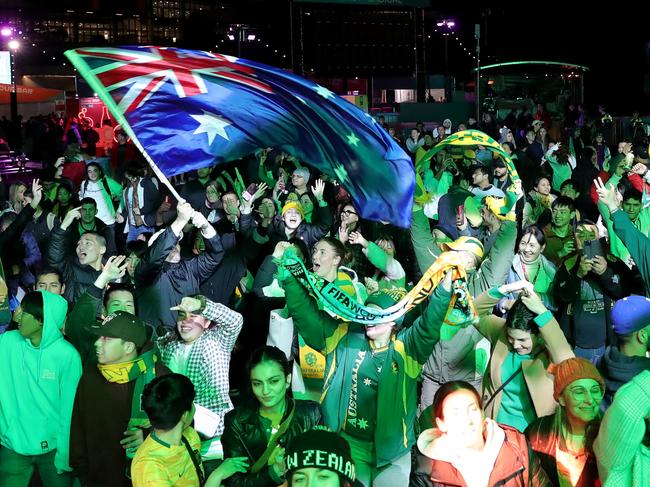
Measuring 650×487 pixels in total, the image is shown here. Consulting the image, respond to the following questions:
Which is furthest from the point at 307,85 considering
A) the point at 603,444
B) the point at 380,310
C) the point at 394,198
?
the point at 603,444

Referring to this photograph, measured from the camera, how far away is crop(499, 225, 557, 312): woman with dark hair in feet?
27.5

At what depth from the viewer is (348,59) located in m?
26.7

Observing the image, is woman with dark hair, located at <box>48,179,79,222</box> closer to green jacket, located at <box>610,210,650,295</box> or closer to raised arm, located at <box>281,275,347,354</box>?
raised arm, located at <box>281,275,347,354</box>

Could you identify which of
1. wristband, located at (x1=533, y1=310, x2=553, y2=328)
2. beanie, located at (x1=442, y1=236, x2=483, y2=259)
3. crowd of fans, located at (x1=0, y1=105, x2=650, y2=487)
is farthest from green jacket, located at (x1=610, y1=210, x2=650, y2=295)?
wristband, located at (x1=533, y1=310, x2=553, y2=328)

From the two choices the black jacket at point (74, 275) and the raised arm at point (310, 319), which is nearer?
the raised arm at point (310, 319)

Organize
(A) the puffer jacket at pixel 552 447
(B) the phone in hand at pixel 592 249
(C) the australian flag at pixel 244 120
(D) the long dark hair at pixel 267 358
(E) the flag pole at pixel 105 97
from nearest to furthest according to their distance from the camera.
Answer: (A) the puffer jacket at pixel 552 447 → (D) the long dark hair at pixel 267 358 → (E) the flag pole at pixel 105 97 → (C) the australian flag at pixel 244 120 → (B) the phone in hand at pixel 592 249

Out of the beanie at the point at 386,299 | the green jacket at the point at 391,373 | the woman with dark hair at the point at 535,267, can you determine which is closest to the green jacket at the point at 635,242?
the woman with dark hair at the point at 535,267

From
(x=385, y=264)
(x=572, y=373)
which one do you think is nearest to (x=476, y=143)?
(x=385, y=264)

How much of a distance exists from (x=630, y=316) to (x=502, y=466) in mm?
1662

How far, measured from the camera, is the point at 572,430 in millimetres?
5145

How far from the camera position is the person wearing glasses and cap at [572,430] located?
508cm

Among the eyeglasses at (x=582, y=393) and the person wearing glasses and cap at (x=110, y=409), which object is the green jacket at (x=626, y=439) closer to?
the eyeglasses at (x=582, y=393)

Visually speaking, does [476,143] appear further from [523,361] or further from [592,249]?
[523,361]

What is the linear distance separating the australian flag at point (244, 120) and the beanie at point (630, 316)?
6.17 feet
